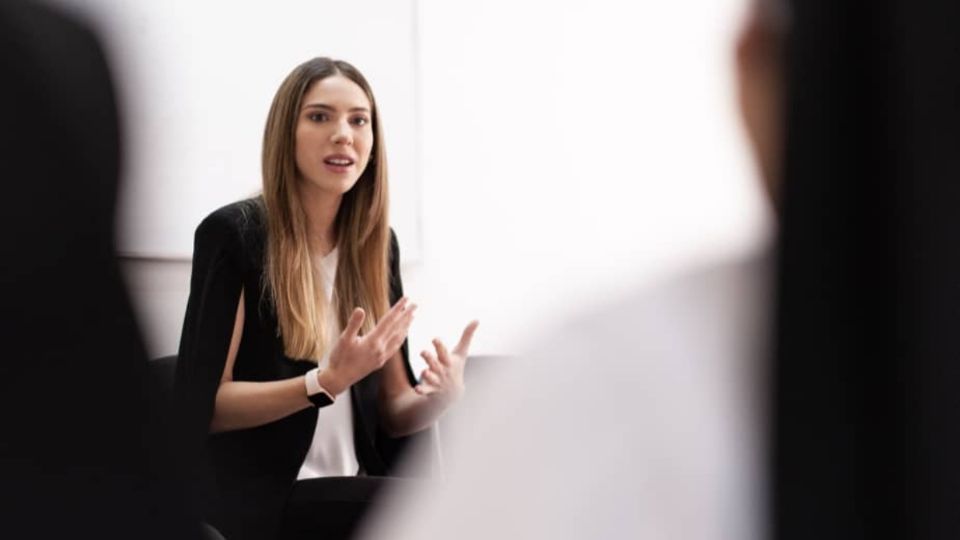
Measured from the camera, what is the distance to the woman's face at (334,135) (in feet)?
3.15

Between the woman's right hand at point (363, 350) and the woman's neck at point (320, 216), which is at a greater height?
the woman's neck at point (320, 216)

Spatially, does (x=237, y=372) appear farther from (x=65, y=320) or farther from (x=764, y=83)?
(x=764, y=83)

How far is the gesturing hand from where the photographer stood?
3.24 feet

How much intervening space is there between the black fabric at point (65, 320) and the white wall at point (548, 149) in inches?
42.8

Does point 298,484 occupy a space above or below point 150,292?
below

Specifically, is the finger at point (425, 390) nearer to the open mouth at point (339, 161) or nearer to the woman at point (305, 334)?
the woman at point (305, 334)

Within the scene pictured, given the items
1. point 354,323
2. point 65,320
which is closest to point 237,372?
point 354,323

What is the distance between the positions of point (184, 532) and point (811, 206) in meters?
0.20

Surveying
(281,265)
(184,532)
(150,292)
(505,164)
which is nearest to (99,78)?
(184,532)

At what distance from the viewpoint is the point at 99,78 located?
311mm

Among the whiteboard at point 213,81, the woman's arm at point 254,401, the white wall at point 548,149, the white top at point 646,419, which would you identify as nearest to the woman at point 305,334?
the woman's arm at point 254,401

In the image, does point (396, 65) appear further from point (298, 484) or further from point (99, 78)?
point (99, 78)

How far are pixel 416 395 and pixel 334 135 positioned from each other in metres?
0.27

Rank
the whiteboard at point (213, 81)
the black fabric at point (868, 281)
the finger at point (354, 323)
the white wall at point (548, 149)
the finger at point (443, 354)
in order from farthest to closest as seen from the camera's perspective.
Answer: the white wall at point (548, 149), the whiteboard at point (213, 81), the finger at point (443, 354), the finger at point (354, 323), the black fabric at point (868, 281)
